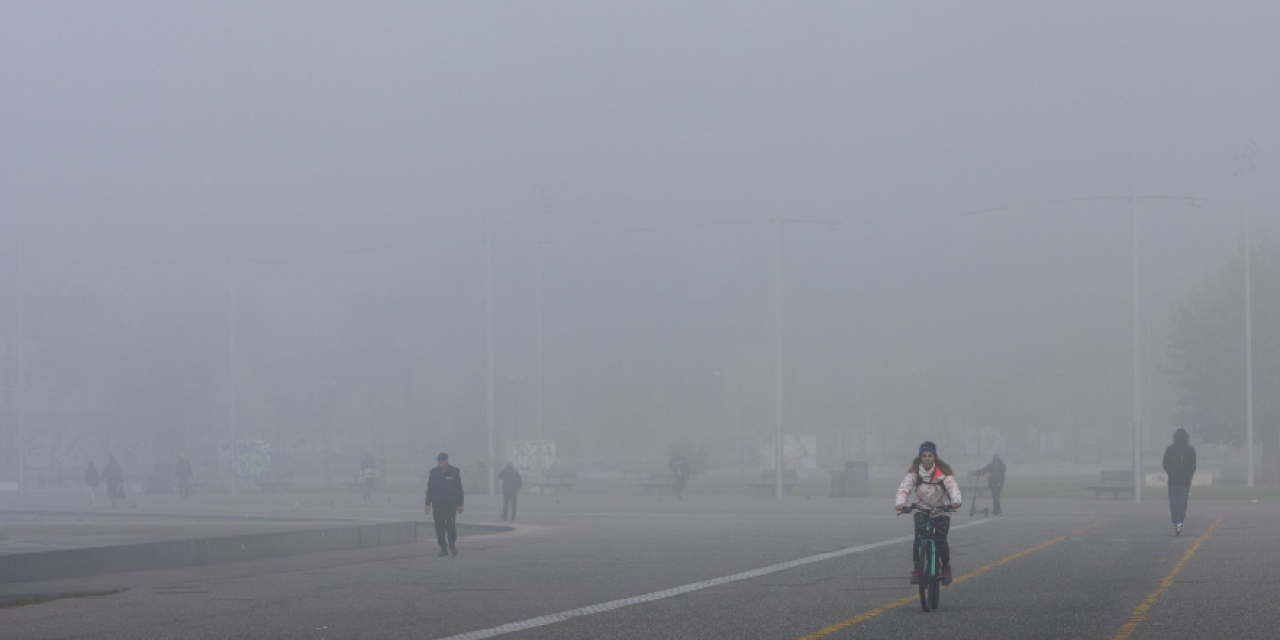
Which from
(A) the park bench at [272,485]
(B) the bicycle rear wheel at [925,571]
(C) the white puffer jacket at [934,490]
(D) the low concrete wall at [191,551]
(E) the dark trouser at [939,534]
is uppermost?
(C) the white puffer jacket at [934,490]

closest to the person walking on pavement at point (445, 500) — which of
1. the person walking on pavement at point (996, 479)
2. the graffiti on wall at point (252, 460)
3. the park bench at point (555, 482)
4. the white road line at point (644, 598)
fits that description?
the white road line at point (644, 598)

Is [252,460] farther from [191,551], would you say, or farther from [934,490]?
[934,490]

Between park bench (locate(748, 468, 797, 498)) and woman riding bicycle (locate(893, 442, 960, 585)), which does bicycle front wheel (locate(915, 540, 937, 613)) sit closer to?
woman riding bicycle (locate(893, 442, 960, 585))

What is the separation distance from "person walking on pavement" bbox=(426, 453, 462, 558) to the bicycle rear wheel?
11.2 m

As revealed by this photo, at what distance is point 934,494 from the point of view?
14.9 meters

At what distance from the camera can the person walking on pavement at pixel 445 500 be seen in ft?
80.0

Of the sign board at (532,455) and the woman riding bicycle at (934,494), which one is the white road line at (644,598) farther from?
the sign board at (532,455)

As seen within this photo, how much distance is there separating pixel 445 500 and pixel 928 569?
39.1 feet

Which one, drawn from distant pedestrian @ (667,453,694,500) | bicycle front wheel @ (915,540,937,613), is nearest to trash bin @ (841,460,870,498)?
distant pedestrian @ (667,453,694,500)

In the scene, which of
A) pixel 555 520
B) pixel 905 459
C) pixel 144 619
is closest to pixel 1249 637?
pixel 144 619

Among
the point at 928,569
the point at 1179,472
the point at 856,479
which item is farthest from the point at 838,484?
the point at 928,569

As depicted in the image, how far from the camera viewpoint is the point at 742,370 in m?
102

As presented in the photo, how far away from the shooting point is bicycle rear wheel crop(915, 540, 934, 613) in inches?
556

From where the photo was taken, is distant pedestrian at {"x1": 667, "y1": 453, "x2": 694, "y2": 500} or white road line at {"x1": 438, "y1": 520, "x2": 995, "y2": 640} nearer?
white road line at {"x1": 438, "y1": 520, "x2": 995, "y2": 640}
